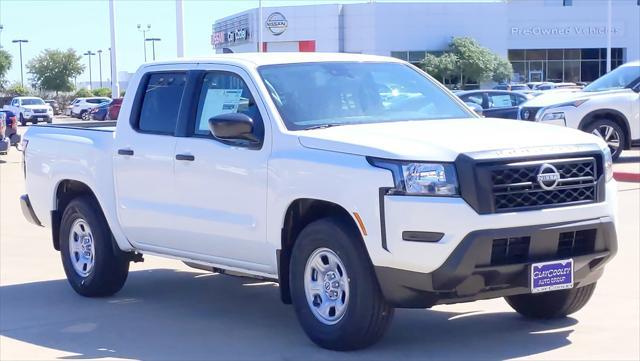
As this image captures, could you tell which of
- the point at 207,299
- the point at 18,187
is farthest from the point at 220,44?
the point at 207,299

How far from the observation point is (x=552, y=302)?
7723 millimetres

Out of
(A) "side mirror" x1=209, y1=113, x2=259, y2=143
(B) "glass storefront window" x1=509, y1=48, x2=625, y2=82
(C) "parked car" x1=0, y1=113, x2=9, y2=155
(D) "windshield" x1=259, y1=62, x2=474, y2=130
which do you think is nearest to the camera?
(A) "side mirror" x1=209, y1=113, x2=259, y2=143

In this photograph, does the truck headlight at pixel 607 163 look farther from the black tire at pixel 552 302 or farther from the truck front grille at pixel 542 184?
the black tire at pixel 552 302

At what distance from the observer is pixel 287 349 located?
7.21m

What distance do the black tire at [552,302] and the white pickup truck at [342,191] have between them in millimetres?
14

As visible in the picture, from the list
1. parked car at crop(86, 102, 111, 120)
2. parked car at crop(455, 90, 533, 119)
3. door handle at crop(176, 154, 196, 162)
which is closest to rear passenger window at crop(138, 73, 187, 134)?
door handle at crop(176, 154, 196, 162)

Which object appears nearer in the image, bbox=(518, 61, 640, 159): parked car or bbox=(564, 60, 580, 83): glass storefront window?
bbox=(518, 61, 640, 159): parked car

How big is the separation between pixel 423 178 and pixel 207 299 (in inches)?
135

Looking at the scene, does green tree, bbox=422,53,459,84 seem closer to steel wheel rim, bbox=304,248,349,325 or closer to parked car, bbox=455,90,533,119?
parked car, bbox=455,90,533,119

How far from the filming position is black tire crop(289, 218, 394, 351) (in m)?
6.64

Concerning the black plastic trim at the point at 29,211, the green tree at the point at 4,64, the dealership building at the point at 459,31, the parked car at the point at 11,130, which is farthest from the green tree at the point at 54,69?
the black plastic trim at the point at 29,211

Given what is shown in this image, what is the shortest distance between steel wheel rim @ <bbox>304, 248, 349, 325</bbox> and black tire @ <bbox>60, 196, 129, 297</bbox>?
2563 mm

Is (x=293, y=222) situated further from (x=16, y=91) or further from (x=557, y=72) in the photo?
(x=16, y=91)

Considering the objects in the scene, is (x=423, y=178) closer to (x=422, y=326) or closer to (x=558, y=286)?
(x=558, y=286)
